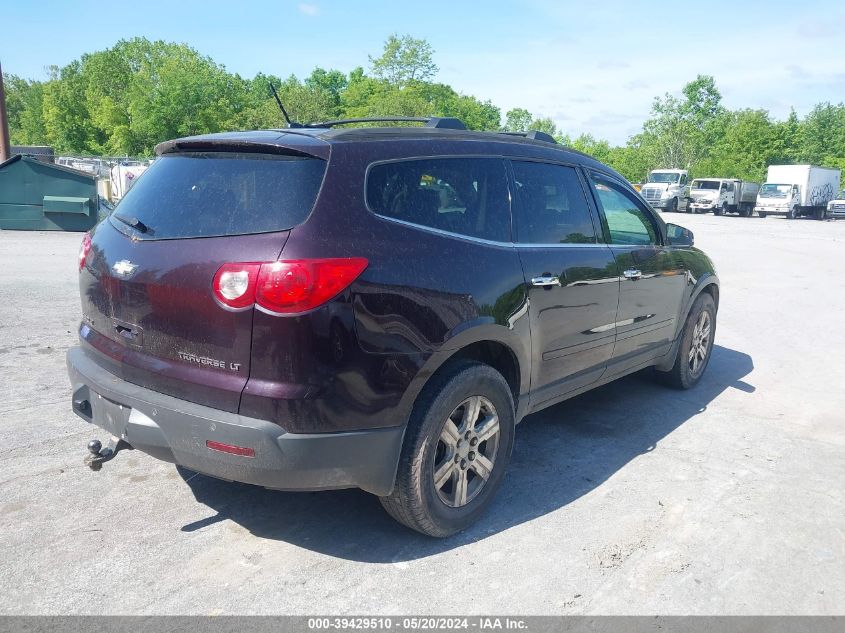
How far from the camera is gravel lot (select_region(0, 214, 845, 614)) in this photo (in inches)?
110

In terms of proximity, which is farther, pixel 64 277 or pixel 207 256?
pixel 64 277

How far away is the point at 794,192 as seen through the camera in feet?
135

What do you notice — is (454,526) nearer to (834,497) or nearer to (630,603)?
(630,603)

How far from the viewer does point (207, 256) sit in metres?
2.73

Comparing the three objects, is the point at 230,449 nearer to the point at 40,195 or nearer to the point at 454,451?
the point at 454,451

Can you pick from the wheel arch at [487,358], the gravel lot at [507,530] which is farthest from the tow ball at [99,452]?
the wheel arch at [487,358]

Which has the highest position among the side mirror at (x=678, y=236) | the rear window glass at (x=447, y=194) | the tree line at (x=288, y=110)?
the tree line at (x=288, y=110)

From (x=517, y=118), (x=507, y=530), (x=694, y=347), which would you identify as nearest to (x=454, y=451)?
(x=507, y=530)

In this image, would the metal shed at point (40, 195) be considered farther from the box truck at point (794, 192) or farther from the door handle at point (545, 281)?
the box truck at point (794, 192)

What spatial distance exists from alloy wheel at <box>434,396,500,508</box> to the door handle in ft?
2.25

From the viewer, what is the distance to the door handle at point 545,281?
359 cm

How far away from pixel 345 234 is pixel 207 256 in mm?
552

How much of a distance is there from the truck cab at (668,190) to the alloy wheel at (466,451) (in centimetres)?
4020

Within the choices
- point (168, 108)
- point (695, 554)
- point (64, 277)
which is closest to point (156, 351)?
point (695, 554)
